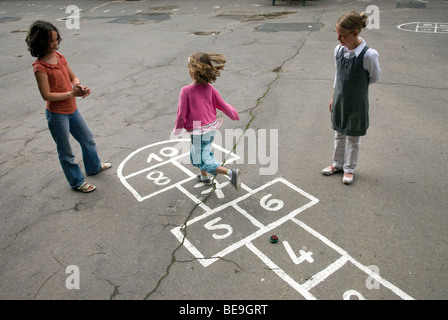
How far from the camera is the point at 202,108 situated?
3885mm

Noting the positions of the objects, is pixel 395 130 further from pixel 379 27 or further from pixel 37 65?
pixel 379 27

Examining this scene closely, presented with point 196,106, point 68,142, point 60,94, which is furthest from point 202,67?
point 68,142

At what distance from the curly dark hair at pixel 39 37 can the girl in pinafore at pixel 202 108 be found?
1600mm

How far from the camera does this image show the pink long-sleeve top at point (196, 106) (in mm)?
3829

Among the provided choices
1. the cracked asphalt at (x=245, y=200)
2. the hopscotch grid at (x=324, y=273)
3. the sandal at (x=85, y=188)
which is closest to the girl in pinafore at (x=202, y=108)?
the cracked asphalt at (x=245, y=200)

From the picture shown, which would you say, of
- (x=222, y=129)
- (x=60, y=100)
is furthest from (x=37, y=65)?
(x=222, y=129)

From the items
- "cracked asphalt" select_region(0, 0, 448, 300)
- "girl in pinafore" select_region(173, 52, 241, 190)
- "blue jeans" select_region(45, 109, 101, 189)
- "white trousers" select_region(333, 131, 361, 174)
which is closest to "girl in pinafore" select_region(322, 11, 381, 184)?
"white trousers" select_region(333, 131, 361, 174)

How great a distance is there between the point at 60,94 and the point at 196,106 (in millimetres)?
1626

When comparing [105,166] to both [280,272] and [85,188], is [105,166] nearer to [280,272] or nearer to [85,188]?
[85,188]

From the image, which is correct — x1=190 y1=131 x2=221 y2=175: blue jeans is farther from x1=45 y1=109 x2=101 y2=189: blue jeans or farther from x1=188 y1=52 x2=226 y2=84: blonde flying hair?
x1=45 y1=109 x2=101 y2=189: blue jeans

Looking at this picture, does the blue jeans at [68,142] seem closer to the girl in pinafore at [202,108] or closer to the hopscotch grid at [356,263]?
the girl in pinafore at [202,108]

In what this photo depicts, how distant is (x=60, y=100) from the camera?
4.07 m

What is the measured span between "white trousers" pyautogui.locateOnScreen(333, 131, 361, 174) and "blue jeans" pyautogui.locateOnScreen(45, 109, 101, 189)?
11.1 feet
